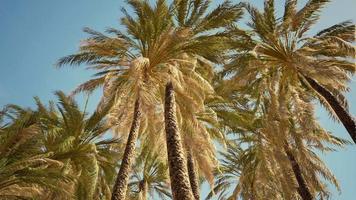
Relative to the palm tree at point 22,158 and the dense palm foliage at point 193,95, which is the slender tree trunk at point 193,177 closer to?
the dense palm foliage at point 193,95

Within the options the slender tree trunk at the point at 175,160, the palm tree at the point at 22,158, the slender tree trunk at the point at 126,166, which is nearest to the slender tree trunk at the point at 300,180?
the slender tree trunk at the point at 175,160

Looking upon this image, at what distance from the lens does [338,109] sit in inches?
555

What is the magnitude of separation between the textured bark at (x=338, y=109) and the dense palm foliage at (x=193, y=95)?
39 millimetres

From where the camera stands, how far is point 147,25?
585 inches

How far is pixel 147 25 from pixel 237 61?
4.18 metres

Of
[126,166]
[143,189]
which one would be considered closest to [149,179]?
[143,189]

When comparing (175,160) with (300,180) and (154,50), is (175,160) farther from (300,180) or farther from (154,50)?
(300,180)

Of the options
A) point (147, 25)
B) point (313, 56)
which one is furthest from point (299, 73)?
point (147, 25)

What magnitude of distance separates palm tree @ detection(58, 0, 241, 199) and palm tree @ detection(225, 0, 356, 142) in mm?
1068

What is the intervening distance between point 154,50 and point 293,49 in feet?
18.1

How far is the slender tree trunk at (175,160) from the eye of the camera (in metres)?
10.9

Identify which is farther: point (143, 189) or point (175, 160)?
point (143, 189)

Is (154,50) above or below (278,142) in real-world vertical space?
above

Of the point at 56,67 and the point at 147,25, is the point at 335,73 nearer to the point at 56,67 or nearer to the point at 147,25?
the point at 147,25
